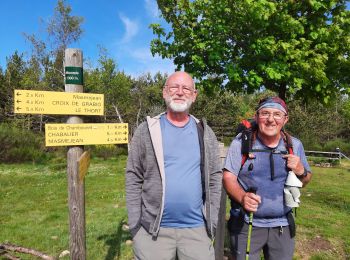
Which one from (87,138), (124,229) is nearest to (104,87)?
(124,229)

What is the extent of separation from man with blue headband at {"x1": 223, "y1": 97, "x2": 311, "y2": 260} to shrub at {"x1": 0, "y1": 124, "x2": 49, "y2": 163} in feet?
65.9

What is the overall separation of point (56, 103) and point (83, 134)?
1.53 feet

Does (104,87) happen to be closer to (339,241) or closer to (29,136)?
(29,136)

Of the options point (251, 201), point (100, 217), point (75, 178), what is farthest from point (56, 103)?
point (100, 217)

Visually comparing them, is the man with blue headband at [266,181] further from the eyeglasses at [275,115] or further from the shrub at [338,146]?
the shrub at [338,146]

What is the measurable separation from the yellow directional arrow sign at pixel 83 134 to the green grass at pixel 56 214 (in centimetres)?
232

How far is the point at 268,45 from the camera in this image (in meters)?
5.15

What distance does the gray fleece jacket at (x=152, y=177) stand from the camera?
9.74ft

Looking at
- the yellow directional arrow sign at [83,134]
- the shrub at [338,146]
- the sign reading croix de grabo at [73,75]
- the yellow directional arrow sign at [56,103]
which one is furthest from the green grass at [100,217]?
the shrub at [338,146]

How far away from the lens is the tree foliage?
5.18 metres

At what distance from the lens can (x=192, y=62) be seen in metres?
6.16

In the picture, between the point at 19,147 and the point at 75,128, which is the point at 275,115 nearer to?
the point at 75,128

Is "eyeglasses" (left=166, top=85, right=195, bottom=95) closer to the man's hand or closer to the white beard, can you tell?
the white beard

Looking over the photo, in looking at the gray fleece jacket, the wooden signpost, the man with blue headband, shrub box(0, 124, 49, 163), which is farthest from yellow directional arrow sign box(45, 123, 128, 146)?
shrub box(0, 124, 49, 163)
